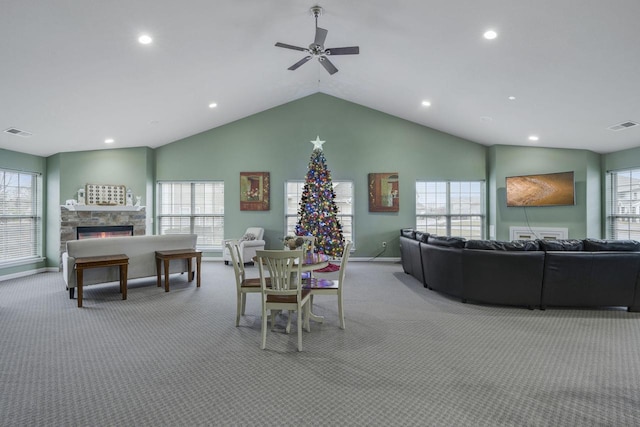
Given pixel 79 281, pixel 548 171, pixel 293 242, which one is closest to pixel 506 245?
pixel 293 242

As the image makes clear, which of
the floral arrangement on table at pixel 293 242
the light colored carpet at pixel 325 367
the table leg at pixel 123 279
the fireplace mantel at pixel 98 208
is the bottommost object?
the light colored carpet at pixel 325 367

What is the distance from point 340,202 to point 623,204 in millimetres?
6227

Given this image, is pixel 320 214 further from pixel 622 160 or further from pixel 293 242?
pixel 622 160

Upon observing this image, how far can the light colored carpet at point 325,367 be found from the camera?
84.6 inches

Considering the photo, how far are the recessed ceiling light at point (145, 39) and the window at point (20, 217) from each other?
472cm

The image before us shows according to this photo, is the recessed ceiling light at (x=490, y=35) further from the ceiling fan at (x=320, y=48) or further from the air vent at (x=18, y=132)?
the air vent at (x=18, y=132)

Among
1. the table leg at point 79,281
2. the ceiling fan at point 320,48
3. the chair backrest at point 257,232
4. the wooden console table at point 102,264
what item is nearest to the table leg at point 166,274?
the wooden console table at point 102,264

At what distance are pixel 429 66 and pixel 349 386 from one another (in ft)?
16.5

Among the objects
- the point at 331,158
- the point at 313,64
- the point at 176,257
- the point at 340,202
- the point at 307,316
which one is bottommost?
the point at 307,316

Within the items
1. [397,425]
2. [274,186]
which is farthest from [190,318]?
[274,186]

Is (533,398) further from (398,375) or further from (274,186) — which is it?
(274,186)

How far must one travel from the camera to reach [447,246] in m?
4.89

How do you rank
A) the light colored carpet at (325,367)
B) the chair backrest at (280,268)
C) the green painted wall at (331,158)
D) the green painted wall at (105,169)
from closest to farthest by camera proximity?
the light colored carpet at (325,367)
the chair backrest at (280,268)
the green painted wall at (105,169)
the green painted wall at (331,158)

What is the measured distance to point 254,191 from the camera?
8602mm
